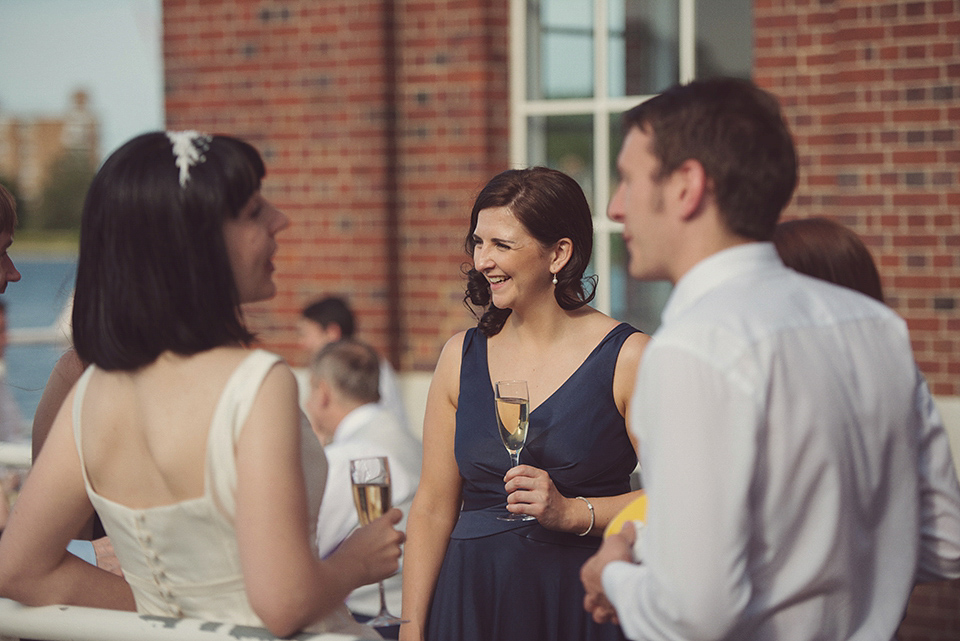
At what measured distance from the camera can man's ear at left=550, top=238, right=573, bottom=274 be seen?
8.59ft

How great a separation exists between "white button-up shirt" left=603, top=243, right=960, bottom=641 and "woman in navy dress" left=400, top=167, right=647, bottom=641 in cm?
85

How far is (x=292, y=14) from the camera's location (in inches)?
229

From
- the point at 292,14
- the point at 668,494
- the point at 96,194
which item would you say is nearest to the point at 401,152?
the point at 292,14

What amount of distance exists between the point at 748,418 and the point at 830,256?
0.85 metres

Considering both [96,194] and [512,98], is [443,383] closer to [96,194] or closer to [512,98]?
[96,194]

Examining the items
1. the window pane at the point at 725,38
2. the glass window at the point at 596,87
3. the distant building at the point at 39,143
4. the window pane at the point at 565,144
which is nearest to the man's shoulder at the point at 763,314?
the window pane at the point at 725,38

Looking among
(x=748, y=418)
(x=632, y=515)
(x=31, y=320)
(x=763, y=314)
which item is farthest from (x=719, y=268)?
(x=31, y=320)

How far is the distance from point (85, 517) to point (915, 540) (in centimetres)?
139

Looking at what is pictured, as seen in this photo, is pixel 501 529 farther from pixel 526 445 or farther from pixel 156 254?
pixel 156 254

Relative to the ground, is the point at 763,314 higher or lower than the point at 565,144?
lower

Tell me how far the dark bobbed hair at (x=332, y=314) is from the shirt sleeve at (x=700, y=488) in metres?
4.22

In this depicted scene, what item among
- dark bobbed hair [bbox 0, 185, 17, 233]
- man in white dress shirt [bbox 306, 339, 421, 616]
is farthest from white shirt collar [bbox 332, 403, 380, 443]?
dark bobbed hair [bbox 0, 185, 17, 233]

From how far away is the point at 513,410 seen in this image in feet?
7.54

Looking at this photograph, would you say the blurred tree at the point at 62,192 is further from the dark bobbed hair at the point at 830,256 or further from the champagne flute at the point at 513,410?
the dark bobbed hair at the point at 830,256
